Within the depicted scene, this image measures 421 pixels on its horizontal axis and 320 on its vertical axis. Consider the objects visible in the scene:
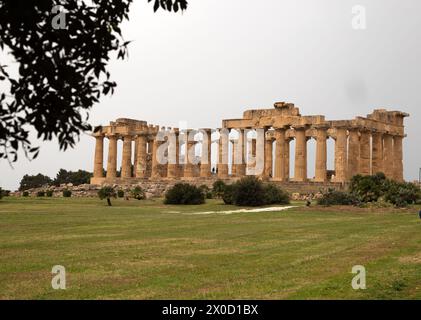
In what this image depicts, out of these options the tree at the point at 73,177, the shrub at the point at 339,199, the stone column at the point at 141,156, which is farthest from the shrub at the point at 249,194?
the tree at the point at 73,177

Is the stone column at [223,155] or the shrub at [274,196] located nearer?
the shrub at [274,196]

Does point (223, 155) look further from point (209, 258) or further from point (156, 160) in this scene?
point (209, 258)

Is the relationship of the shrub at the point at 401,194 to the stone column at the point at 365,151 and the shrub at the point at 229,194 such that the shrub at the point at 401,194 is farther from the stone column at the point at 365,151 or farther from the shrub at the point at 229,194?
the stone column at the point at 365,151

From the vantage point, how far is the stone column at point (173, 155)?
71550mm

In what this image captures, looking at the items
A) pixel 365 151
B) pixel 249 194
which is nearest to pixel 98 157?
pixel 365 151

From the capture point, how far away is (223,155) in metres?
68.2

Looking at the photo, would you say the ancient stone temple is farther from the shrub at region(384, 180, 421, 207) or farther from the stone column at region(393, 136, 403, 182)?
the shrub at region(384, 180, 421, 207)

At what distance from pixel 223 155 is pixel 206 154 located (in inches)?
80.3

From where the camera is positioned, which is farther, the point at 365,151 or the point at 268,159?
the point at 268,159

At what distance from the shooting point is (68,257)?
15.1 metres

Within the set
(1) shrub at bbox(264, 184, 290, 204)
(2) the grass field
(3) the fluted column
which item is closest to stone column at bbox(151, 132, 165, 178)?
(3) the fluted column

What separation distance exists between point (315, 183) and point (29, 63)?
52302mm

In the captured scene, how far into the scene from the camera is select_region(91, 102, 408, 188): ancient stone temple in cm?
6050

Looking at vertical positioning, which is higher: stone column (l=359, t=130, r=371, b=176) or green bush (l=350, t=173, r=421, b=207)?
stone column (l=359, t=130, r=371, b=176)
